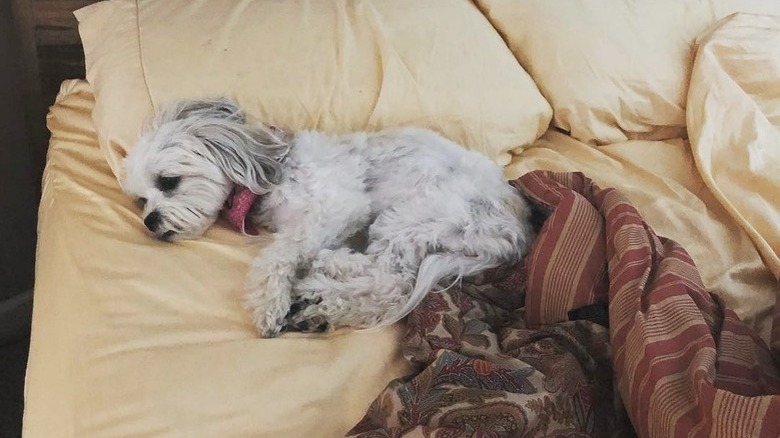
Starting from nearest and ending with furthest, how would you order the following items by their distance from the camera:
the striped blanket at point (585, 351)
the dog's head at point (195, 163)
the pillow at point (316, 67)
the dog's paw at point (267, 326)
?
the striped blanket at point (585, 351) → the dog's paw at point (267, 326) → the dog's head at point (195, 163) → the pillow at point (316, 67)

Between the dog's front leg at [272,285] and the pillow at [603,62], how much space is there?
0.91 m

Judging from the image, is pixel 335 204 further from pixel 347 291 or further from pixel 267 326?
pixel 267 326

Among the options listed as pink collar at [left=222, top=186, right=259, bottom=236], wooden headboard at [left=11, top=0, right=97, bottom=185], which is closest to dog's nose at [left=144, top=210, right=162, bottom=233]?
pink collar at [left=222, top=186, right=259, bottom=236]

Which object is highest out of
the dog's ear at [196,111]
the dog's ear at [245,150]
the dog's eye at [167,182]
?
the dog's ear at [196,111]

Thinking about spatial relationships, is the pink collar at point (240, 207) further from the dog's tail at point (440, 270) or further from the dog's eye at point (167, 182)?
the dog's tail at point (440, 270)

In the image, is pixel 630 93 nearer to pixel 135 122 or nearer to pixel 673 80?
pixel 673 80

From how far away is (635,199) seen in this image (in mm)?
1741

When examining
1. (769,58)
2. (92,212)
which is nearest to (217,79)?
(92,212)

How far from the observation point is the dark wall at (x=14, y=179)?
6.61ft

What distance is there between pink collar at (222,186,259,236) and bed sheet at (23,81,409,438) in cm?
4

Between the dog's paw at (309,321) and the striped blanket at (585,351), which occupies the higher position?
the striped blanket at (585,351)

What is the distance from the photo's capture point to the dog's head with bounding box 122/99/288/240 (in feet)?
5.16

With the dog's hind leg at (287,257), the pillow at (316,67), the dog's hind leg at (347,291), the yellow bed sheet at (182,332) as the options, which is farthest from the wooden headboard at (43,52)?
the dog's hind leg at (347,291)

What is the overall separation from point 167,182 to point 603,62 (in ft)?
3.91
